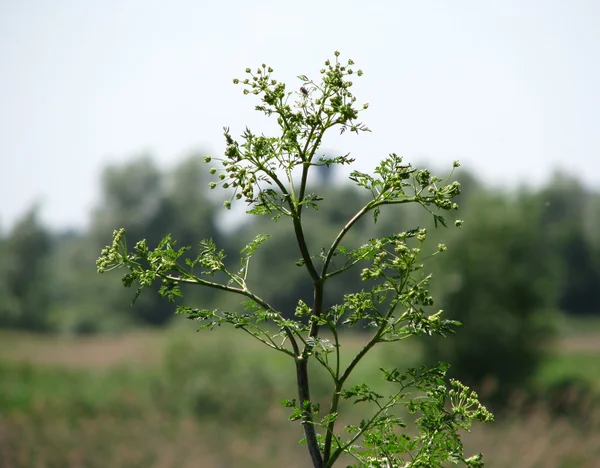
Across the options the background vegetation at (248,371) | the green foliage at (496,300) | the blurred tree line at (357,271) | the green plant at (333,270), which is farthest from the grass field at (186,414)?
the green plant at (333,270)

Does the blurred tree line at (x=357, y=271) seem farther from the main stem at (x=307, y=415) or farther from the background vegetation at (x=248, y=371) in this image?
the main stem at (x=307, y=415)

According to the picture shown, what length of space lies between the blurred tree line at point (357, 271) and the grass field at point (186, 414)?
5.74ft

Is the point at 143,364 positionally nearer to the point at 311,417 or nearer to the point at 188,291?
the point at 188,291

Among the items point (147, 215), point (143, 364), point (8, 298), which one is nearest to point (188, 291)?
point (8, 298)

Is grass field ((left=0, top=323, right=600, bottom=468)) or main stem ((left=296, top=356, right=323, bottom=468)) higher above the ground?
grass field ((left=0, top=323, right=600, bottom=468))

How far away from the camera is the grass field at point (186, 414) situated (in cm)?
1327

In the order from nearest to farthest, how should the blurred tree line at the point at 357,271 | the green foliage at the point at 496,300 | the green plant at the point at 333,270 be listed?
1. the green plant at the point at 333,270
2. the green foliage at the point at 496,300
3. the blurred tree line at the point at 357,271

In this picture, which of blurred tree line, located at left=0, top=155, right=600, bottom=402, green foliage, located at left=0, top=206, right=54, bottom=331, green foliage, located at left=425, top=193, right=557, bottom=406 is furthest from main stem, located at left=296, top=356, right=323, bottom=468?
green foliage, located at left=0, top=206, right=54, bottom=331

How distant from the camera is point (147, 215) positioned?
160 feet

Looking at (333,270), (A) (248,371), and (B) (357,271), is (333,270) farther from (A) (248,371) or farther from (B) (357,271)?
(B) (357,271)

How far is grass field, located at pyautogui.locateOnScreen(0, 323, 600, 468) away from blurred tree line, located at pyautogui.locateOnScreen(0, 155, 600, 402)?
1749mm

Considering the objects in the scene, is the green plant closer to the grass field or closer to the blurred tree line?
the blurred tree line

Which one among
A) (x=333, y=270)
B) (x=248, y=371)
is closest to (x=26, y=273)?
(x=248, y=371)

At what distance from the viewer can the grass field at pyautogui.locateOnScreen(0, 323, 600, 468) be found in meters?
13.3
